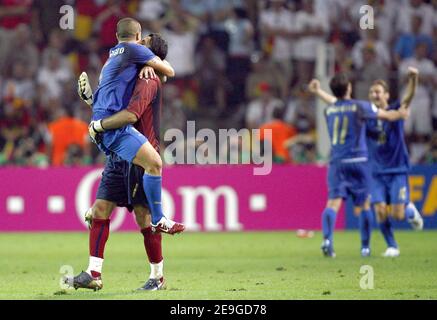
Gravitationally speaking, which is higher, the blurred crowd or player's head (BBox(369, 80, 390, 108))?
the blurred crowd

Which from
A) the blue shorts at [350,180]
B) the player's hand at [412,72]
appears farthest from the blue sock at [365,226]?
the player's hand at [412,72]

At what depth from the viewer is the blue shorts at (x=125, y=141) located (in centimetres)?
991

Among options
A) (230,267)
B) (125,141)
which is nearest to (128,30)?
(125,141)

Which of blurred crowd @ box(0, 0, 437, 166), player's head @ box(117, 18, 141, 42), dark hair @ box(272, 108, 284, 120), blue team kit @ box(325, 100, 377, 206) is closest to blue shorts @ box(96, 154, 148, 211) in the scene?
player's head @ box(117, 18, 141, 42)

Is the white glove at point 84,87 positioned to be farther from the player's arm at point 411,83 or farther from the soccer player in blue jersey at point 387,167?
the soccer player in blue jersey at point 387,167

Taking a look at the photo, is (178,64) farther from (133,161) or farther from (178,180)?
(133,161)

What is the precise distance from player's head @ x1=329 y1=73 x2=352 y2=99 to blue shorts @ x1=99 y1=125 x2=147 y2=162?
4813 millimetres

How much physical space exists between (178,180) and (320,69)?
3157 millimetres

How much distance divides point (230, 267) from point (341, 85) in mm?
2924

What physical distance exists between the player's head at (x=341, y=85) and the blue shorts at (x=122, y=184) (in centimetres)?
484

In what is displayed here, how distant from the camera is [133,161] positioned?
9.95 m

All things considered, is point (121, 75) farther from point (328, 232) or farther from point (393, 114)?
point (393, 114)

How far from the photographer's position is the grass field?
Answer: 9.99 metres

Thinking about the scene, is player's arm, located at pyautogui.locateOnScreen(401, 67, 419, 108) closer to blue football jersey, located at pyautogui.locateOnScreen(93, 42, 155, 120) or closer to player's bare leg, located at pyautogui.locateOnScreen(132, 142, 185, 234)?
blue football jersey, located at pyautogui.locateOnScreen(93, 42, 155, 120)
